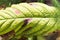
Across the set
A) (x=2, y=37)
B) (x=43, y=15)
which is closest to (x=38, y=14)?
(x=43, y=15)

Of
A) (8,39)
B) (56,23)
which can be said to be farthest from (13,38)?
(56,23)

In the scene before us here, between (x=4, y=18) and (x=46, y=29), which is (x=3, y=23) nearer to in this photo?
(x=4, y=18)

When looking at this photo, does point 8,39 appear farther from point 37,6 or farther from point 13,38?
point 37,6

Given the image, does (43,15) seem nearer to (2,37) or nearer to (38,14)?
(38,14)

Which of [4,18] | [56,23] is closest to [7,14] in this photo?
[4,18]

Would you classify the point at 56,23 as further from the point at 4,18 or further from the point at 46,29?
the point at 4,18

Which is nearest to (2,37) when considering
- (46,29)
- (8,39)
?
(8,39)
